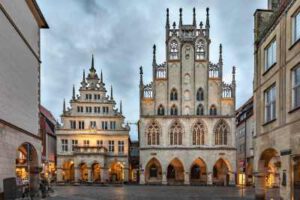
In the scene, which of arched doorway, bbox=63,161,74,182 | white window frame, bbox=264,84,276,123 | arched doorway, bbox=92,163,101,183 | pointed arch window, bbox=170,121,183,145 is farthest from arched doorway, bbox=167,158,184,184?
white window frame, bbox=264,84,276,123

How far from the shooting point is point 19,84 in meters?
22.0

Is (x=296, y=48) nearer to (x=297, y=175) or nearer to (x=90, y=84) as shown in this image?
(x=297, y=175)

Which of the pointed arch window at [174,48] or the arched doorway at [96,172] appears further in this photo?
the arched doorway at [96,172]

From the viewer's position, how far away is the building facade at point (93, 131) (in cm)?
6638

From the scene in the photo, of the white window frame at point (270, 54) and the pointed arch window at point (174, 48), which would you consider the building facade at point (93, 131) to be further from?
the white window frame at point (270, 54)

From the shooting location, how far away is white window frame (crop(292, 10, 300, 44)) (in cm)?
1706

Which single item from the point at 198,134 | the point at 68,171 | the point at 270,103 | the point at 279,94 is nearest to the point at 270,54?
the point at 270,103

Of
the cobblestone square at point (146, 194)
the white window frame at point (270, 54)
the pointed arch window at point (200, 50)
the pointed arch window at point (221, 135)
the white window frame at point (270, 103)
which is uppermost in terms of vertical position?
the pointed arch window at point (200, 50)

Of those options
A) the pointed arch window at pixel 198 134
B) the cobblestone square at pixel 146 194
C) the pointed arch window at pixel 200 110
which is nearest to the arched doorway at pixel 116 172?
the pointed arch window at pixel 198 134

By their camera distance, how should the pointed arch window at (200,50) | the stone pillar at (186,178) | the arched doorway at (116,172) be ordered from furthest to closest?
the arched doorway at (116,172) < the pointed arch window at (200,50) < the stone pillar at (186,178)

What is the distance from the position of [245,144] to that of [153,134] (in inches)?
564

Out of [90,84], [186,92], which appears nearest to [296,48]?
[186,92]

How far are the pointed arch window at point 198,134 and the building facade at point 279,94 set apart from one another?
3793 cm

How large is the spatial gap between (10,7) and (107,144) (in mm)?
49117
